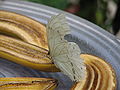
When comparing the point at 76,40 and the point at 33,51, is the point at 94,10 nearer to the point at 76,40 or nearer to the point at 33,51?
the point at 76,40

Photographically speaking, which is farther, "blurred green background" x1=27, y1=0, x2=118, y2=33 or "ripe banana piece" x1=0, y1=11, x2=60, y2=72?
"blurred green background" x1=27, y1=0, x2=118, y2=33

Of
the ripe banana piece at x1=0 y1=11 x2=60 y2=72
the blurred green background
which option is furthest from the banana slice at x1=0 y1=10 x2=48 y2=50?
the blurred green background

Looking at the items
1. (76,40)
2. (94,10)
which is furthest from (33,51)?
(94,10)

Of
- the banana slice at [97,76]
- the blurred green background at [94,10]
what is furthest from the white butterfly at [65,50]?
the blurred green background at [94,10]

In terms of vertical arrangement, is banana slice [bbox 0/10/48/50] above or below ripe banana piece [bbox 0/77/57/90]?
above

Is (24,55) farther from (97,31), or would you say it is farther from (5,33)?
(97,31)

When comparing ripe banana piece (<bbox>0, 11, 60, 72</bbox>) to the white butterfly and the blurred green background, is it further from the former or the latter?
the blurred green background
